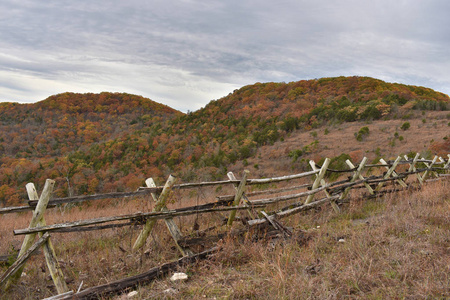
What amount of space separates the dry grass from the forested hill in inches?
776

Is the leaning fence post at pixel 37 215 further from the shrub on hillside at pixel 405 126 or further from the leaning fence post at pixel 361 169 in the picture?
the shrub on hillside at pixel 405 126

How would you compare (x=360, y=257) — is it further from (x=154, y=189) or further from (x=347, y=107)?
(x=347, y=107)

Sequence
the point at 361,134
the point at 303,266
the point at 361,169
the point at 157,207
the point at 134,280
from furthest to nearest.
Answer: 1. the point at 361,134
2. the point at 361,169
3. the point at 157,207
4. the point at 303,266
5. the point at 134,280

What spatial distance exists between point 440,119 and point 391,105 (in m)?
4.53

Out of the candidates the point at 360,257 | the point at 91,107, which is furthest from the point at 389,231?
the point at 91,107

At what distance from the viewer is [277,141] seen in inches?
1070

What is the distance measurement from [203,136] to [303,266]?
3236cm

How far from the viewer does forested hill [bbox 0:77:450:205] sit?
89.1 feet

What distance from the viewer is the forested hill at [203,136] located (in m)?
27.2

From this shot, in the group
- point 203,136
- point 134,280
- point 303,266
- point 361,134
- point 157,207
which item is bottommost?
point 134,280

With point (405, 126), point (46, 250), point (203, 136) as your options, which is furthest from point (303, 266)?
point (203, 136)

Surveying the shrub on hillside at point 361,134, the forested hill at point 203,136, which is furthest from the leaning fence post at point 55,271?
the shrub on hillside at point 361,134

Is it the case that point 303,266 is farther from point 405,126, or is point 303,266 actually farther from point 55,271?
point 405,126

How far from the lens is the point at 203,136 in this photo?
3534 cm
